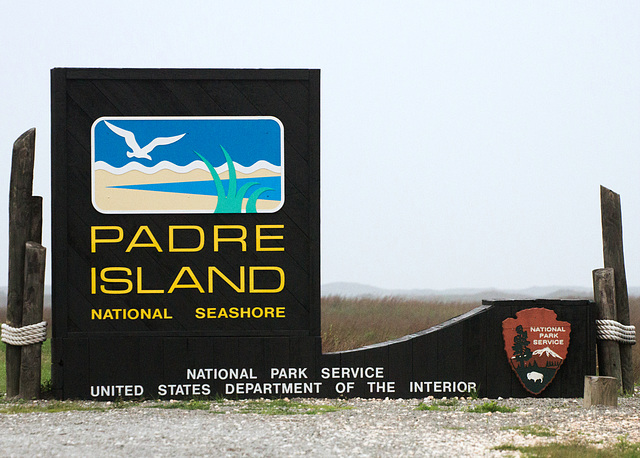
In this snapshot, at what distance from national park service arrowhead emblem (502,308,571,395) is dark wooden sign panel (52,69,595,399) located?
2.33m

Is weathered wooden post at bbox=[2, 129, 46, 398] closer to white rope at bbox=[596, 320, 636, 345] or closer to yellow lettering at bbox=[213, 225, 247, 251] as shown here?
yellow lettering at bbox=[213, 225, 247, 251]

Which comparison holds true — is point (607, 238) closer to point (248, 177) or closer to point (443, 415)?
point (443, 415)

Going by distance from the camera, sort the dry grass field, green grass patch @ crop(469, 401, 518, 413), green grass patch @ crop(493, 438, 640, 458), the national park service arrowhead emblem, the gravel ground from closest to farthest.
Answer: green grass patch @ crop(493, 438, 640, 458), the gravel ground, green grass patch @ crop(469, 401, 518, 413), the national park service arrowhead emblem, the dry grass field

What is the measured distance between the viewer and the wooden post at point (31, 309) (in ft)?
30.6

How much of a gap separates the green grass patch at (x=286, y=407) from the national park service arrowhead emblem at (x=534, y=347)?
225cm

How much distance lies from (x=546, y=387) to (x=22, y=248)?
259 inches

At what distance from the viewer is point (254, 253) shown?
9.28 m

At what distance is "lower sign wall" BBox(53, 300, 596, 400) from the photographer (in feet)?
30.3

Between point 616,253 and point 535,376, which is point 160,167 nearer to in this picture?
point 535,376

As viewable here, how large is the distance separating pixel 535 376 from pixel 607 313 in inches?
51.3

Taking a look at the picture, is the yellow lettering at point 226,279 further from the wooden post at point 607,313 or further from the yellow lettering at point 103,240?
the wooden post at point 607,313

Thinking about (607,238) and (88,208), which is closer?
(88,208)

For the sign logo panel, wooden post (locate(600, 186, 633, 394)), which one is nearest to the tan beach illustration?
the sign logo panel

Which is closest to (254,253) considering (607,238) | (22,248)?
(22,248)
